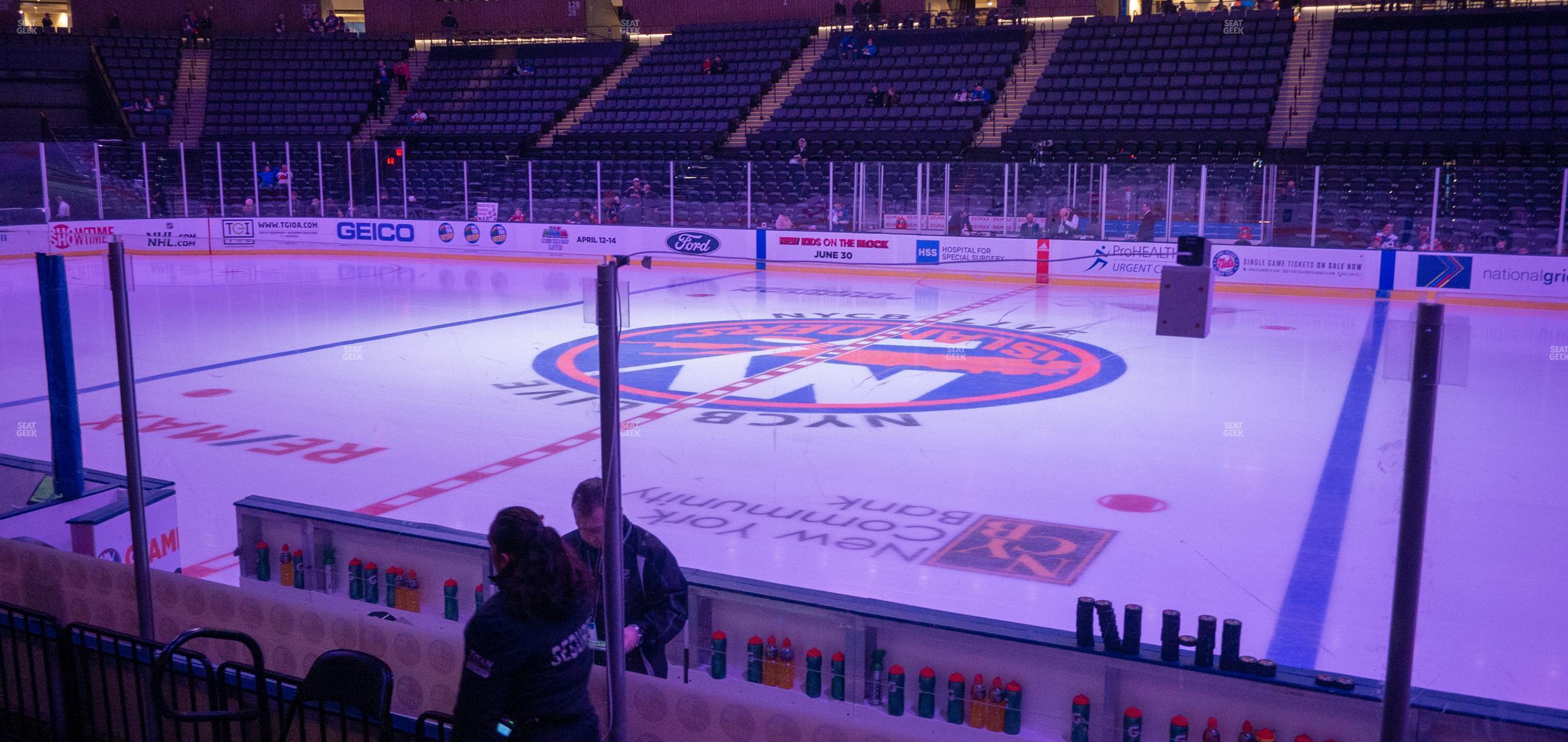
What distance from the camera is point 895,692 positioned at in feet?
14.8

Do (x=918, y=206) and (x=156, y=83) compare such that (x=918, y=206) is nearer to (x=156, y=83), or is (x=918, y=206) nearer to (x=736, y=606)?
(x=736, y=606)

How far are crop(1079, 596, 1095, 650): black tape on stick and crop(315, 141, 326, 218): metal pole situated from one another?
90.8 ft

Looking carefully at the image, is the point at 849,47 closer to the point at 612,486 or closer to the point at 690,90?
the point at 690,90

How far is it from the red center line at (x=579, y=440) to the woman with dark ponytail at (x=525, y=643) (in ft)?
13.7

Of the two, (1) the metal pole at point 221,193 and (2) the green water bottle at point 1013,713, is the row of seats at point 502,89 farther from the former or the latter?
(2) the green water bottle at point 1013,713

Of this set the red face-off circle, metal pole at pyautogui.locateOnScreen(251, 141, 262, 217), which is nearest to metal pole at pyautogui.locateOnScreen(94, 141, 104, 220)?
metal pole at pyautogui.locateOnScreen(251, 141, 262, 217)

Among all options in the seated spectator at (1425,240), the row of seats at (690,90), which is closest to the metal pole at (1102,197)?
the seated spectator at (1425,240)

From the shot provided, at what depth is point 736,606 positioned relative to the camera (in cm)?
491

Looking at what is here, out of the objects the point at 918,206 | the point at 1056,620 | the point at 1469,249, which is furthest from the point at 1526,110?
the point at 1056,620

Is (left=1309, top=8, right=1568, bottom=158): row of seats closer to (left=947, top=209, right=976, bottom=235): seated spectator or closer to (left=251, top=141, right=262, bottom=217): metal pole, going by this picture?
(left=947, top=209, right=976, bottom=235): seated spectator

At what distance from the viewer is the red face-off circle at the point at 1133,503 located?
27.2 feet

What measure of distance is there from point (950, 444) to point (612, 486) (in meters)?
6.80

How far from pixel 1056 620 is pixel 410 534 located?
3290 millimetres

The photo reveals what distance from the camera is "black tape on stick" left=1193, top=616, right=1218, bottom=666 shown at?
4.07m
